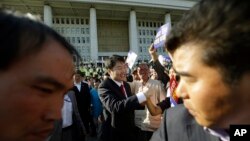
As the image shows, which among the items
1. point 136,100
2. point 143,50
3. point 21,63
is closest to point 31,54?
point 21,63

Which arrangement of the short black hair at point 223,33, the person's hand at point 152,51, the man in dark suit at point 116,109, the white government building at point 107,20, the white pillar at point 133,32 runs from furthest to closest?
the white pillar at point 133,32 < the white government building at point 107,20 < the person's hand at point 152,51 < the man in dark suit at point 116,109 < the short black hair at point 223,33

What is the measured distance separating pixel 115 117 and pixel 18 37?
9.92 ft

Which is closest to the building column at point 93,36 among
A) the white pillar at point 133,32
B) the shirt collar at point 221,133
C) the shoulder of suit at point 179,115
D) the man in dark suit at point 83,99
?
the white pillar at point 133,32

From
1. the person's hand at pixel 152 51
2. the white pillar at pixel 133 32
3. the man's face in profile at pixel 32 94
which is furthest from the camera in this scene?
the white pillar at pixel 133 32

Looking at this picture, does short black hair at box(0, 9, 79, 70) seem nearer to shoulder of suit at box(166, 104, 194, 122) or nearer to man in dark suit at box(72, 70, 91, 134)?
shoulder of suit at box(166, 104, 194, 122)

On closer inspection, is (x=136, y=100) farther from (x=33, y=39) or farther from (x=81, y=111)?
(x=81, y=111)

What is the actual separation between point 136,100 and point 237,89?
7.76ft

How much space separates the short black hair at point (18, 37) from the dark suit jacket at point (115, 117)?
2710 mm

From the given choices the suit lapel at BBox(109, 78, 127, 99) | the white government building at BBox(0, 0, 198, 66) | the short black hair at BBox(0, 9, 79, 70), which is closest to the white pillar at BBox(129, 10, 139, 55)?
the white government building at BBox(0, 0, 198, 66)

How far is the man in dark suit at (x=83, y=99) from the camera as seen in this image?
626cm

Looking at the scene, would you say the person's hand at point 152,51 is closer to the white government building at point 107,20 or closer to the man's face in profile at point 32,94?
the man's face in profile at point 32,94

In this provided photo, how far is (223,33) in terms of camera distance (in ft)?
3.70

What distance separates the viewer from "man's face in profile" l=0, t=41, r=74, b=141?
970 mm

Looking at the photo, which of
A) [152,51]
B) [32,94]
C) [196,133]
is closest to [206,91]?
[196,133]
